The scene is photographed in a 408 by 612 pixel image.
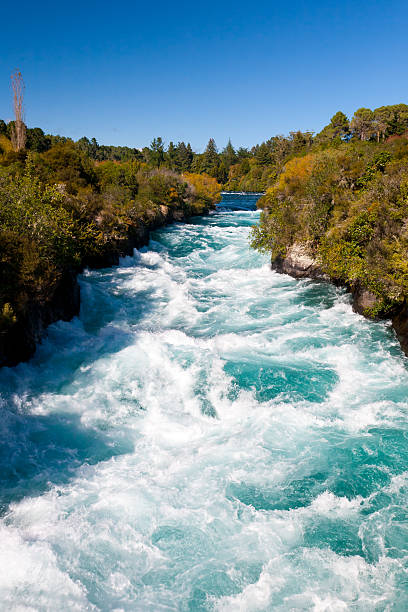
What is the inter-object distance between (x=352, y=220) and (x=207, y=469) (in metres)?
13.9

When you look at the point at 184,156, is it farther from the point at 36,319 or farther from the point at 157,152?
the point at 36,319

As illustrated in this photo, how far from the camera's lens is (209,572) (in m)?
6.14

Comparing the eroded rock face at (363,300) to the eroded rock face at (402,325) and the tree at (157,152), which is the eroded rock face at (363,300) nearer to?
the eroded rock face at (402,325)

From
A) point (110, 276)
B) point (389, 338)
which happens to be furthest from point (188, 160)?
point (389, 338)

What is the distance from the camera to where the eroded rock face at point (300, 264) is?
2139 cm

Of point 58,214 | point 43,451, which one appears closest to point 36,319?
point 43,451

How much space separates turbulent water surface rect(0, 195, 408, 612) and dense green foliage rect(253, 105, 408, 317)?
242 centimetres

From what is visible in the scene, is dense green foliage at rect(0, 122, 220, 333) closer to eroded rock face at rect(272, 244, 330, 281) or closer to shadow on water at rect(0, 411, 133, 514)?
shadow on water at rect(0, 411, 133, 514)

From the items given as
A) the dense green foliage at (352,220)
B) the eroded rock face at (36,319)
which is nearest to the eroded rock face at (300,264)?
the dense green foliage at (352,220)

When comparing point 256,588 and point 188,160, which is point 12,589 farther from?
point 188,160

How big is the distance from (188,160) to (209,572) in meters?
136

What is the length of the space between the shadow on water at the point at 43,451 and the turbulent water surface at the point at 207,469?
39mm

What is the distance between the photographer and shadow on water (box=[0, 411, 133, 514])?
300 inches

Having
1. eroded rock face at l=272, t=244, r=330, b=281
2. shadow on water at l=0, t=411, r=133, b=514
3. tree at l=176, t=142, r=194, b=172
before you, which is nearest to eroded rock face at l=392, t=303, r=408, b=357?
eroded rock face at l=272, t=244, r=330, b=281
